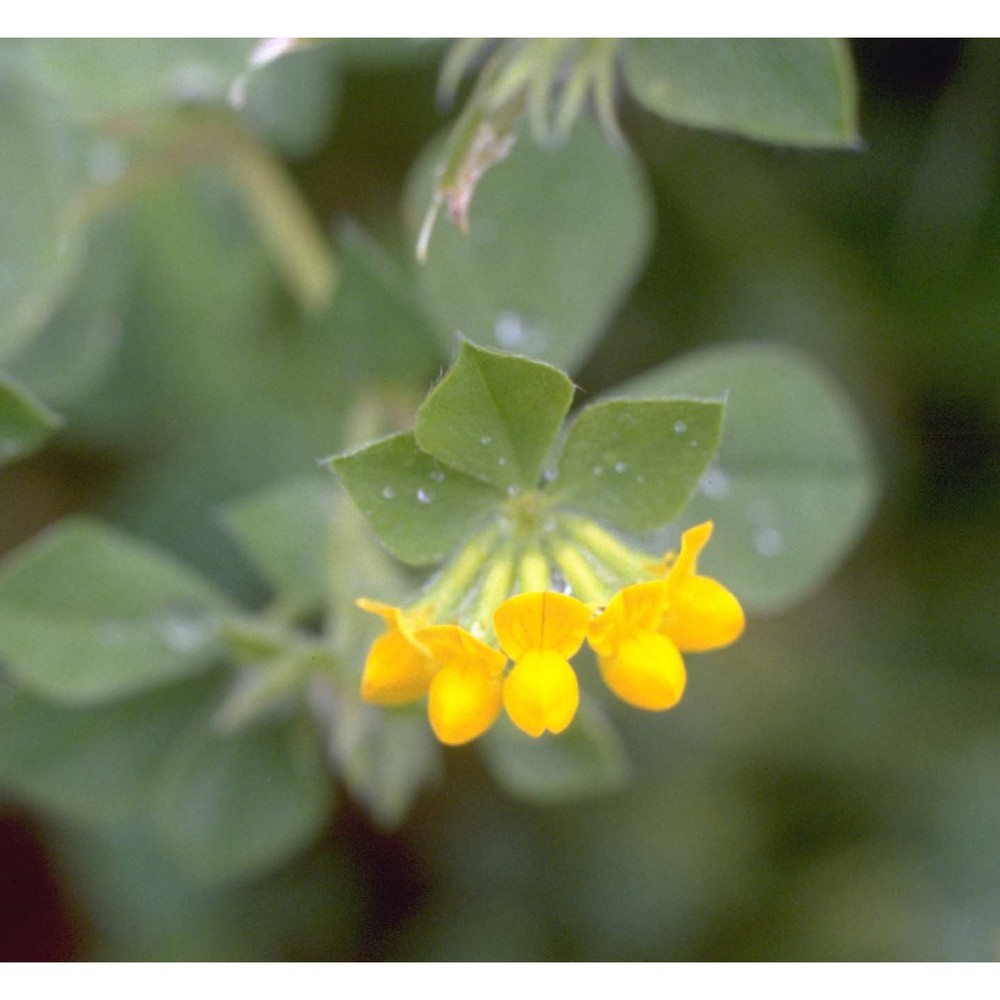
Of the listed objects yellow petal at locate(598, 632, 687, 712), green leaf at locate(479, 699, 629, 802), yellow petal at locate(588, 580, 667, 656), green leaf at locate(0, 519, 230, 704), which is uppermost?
yellow petal at locate(588, 580, 667, 656)

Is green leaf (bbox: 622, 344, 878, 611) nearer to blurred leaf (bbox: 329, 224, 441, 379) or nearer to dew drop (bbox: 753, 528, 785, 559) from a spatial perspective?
dew drop (bbox: 753, 528, 785, 559)

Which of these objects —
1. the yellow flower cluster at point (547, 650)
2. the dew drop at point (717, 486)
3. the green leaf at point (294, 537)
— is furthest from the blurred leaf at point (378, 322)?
the yellow flower cluster at point (547, 650)

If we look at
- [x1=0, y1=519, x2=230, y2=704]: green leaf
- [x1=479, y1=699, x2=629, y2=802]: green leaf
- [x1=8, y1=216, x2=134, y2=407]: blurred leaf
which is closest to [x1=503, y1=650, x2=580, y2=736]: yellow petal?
[x1=479, y1=699, x2=629, y2=802]: green leaf

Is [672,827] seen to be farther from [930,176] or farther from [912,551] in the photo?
[930,176]

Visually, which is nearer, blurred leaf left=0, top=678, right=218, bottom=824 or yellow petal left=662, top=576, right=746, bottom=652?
yellow petal left=662, top=576, right=746, bottom=652

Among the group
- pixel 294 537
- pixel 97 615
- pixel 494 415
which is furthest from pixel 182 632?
pixel 494 415

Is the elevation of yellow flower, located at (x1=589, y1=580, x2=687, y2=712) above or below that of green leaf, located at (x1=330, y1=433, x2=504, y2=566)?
below

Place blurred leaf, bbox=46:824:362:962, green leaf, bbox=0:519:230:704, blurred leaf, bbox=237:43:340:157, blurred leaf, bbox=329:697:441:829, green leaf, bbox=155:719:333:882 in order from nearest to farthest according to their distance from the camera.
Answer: blurred leaf, bbox=329:697:441:829 < green leaf, bbox=0:519:230:704 < green leaf, bbox=155:719:333:882 < blurred leaf, bbox=237:43:340:157 < blurred leaf, bbox=46:824:362:962
